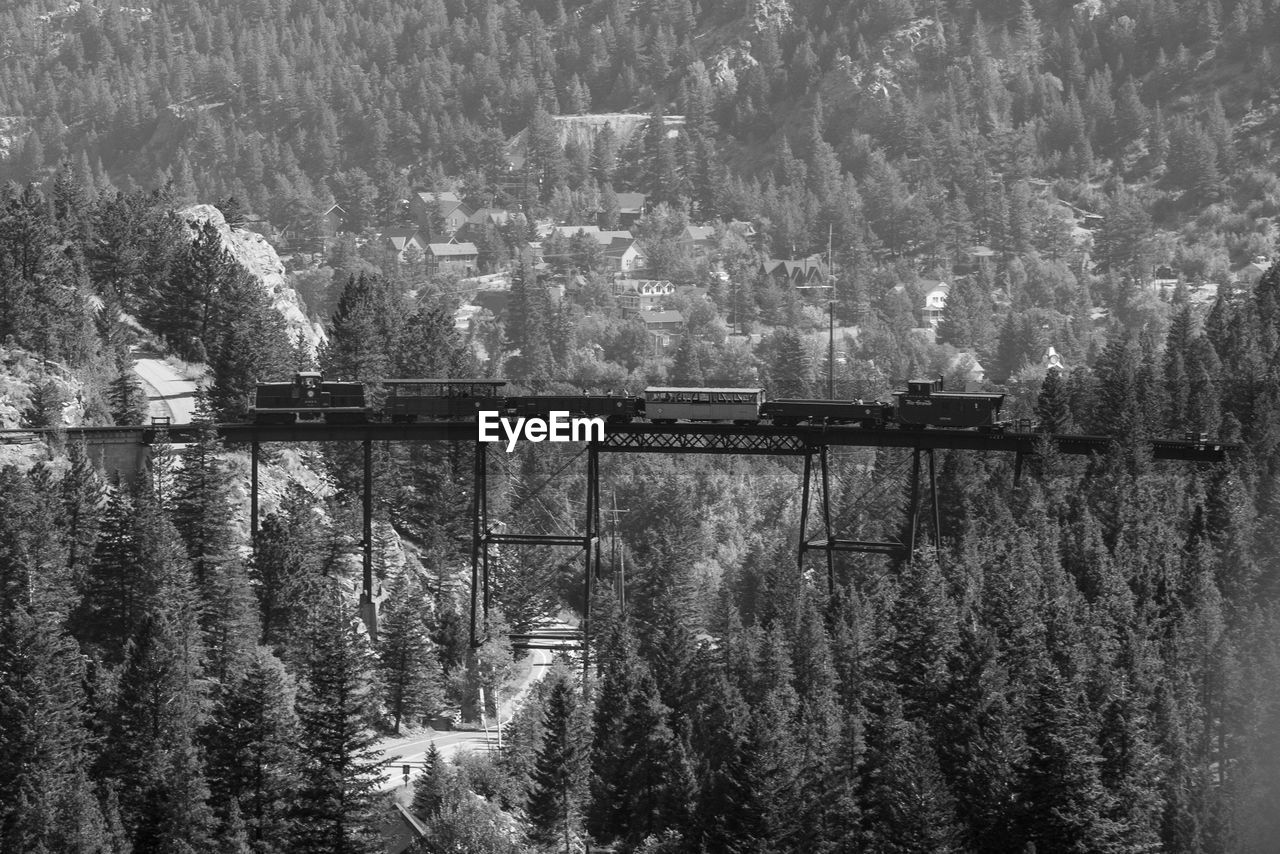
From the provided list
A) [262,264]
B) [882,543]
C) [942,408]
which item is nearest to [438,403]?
[882,543]

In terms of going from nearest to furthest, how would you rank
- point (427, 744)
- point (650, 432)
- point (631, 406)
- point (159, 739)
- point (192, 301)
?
point (159, 739) < point (427, 744) < point (631, 406) < point (650, 432) < point (192, 301)

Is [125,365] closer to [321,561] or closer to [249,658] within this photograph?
[321,561]

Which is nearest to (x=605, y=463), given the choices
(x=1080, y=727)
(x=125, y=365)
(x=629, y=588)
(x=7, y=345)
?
(x=629, y=588)

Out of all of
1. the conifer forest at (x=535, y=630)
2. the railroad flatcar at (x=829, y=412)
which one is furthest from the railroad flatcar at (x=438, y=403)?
the railroad flatcar at (x=829, y=412)

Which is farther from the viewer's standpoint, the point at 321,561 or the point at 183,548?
the point at 321,561

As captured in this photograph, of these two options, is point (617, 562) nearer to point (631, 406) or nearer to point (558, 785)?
point (631, 406)

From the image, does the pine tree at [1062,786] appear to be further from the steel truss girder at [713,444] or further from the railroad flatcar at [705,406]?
the railroad flatcar at [705,406]

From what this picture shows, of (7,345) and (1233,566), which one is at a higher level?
(7,345)
